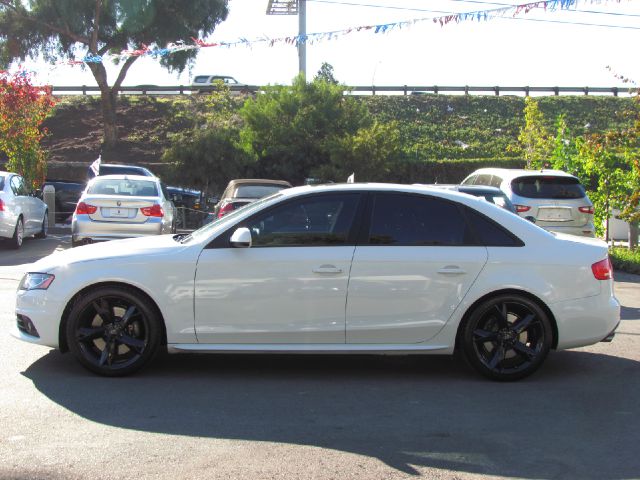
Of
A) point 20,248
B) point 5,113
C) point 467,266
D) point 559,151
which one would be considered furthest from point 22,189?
point 467,266

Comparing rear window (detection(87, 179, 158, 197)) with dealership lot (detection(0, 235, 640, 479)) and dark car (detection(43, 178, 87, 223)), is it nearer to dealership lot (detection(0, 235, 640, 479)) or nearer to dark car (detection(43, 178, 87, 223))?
dealership lot (detection(0, 235, 640, 479))

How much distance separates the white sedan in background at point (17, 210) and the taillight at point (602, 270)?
40.6 feet

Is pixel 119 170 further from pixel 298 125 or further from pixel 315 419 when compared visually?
pixel 315 419

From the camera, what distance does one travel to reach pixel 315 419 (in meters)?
5.80

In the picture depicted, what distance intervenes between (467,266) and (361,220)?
0.92m

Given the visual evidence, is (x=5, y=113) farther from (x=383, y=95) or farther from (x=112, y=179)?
(x=383, y=95)

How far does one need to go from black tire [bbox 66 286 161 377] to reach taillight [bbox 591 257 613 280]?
Result: 3.53 m

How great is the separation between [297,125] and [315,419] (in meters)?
23.0

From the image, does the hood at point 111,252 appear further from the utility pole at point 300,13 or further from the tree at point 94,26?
the tree at point 94,26

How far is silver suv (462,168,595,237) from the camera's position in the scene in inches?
629

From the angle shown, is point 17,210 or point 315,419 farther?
point 17,210

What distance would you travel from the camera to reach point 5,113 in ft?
76.1

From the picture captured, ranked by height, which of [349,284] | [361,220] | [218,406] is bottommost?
[218,406]

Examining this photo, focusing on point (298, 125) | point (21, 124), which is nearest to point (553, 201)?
point (298, 125)
